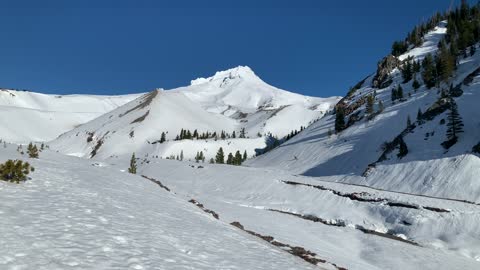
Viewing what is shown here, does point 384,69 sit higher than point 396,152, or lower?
higher

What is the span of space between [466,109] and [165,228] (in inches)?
2655

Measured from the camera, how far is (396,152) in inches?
2724

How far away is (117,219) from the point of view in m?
16.1

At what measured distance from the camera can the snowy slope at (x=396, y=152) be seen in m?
52.8

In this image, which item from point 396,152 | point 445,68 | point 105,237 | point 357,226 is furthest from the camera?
point 445,68

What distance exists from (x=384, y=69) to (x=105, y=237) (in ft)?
449

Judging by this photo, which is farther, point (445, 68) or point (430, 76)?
point (430, 76)

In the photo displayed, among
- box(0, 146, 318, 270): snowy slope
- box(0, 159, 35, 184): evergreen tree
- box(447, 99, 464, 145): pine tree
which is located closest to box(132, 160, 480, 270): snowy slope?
box(0, 146, 318, 270): snowy slope

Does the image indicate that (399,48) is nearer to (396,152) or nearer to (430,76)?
(430,76)

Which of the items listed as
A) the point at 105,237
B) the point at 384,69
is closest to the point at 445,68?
the point at 384,69

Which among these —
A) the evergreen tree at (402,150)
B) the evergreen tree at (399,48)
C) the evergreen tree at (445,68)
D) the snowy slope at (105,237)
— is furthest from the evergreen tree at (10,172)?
the evergreen tree at (399,48)

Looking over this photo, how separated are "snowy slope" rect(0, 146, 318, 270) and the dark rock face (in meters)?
122

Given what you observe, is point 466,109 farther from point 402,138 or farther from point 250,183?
point 250,183

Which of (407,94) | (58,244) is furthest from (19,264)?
(407,94)
